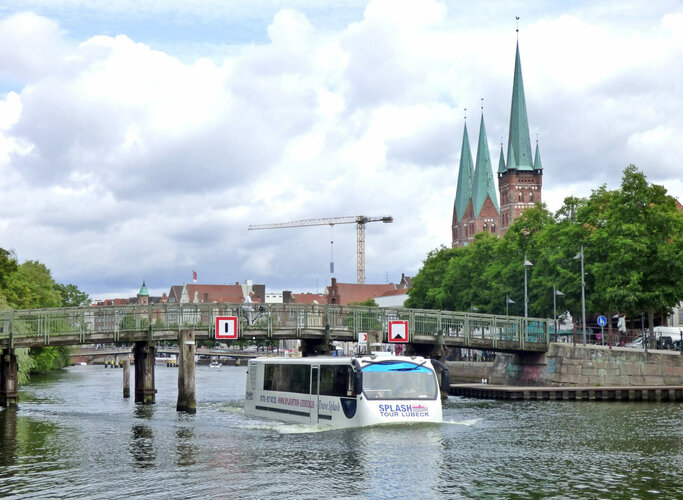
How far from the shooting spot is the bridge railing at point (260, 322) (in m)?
56.1

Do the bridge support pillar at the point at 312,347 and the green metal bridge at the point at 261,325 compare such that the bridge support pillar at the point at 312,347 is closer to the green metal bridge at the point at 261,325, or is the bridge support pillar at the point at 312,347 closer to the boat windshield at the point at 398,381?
the green metal bridge at the point at 261,325

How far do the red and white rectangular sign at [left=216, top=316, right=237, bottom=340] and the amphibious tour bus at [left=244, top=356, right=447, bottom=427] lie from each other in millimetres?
13476

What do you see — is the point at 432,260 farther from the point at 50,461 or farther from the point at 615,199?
the point at 50,461

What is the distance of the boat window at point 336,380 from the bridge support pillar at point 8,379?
22.1 m

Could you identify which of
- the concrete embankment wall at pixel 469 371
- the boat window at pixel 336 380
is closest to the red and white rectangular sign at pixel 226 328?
the boat window at pixel 336 380

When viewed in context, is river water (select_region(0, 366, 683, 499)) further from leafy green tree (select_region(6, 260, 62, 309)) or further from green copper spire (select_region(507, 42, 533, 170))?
green copper spire (select_region(507, 42, 533, 170))

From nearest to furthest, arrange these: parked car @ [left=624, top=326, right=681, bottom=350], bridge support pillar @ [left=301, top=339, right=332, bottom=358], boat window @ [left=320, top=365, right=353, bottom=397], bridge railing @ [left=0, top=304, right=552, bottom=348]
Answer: boat window @ [left=320, top=365, right=353, bottom=397]
bridge railing @ [left=0, top=304, right=552, bottom=348]
bridge support pillar @ [left=301, top=339, right=332, bottom=358]
parked car @ [left=624, top=326, right=681, bottom=350]

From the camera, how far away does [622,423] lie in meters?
44.7

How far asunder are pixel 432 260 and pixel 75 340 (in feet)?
255

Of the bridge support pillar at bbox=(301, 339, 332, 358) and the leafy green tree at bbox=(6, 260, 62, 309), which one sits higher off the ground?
the leafy green tree at bbox=(6, 260, 62, 309)

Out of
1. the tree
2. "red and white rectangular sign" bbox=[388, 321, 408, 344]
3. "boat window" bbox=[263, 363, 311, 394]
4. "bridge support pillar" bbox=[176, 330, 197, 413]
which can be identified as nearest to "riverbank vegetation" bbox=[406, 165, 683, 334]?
the tree

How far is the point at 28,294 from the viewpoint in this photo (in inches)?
3819

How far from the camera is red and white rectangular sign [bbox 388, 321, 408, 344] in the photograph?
60.9 m

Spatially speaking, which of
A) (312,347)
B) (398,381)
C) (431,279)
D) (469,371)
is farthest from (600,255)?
(431,279)
